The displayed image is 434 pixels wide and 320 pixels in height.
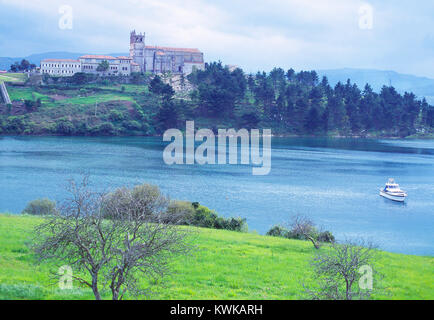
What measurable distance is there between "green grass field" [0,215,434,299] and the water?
10254mm

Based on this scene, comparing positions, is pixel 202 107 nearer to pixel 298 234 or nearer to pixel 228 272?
pixel 298 234

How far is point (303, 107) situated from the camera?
110500 millimetres

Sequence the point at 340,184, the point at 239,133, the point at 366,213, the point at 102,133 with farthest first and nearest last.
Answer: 1. the point at 239,133
2. the point at 102,133
3. the point at 340,184
4. the point at 366,213

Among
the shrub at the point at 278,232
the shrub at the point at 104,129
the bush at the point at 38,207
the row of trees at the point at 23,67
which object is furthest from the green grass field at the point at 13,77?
the shrub at the point at 278,232

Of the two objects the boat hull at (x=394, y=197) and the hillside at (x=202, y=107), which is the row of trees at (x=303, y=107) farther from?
the boat hull at (x=394, y=197)

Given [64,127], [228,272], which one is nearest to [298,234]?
[228,272]

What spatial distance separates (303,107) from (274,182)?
6296cm

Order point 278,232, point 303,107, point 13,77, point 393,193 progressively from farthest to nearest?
point 13,77 < point 303,107 < point 393,193 < point 278,232

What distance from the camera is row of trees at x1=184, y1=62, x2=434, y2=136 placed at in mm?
107438

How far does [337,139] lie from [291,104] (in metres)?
Answer: 13.9

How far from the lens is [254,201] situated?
4106 cm
